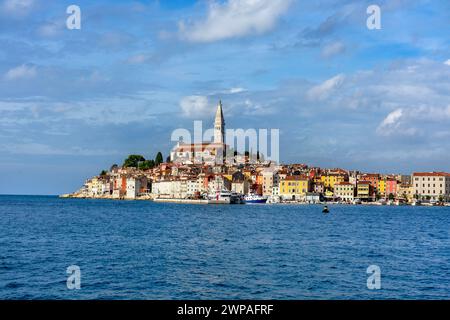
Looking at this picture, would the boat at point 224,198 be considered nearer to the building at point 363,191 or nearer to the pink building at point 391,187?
the building at point 363,191

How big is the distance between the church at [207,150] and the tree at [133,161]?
7802mm

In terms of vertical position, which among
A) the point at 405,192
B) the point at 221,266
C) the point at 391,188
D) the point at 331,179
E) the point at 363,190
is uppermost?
the point at 331,179

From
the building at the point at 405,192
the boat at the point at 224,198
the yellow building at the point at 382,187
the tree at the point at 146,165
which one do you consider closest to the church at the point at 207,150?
the tree at the point at 146,165

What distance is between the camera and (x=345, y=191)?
8250cm

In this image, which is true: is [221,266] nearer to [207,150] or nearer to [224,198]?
[224,198]

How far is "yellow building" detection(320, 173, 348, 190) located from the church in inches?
1009

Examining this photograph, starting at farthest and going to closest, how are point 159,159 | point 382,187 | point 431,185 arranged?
point 159,159 → point 382,187 → point 431,185

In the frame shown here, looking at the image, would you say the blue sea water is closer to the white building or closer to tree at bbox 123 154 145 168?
the white building

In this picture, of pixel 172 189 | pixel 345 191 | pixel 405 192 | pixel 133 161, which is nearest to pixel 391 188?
pixel 405 192

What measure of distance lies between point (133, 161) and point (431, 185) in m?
60.1

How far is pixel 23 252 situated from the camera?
655 inches

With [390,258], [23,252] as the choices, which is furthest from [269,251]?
[23,252]

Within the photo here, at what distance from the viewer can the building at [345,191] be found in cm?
8225
